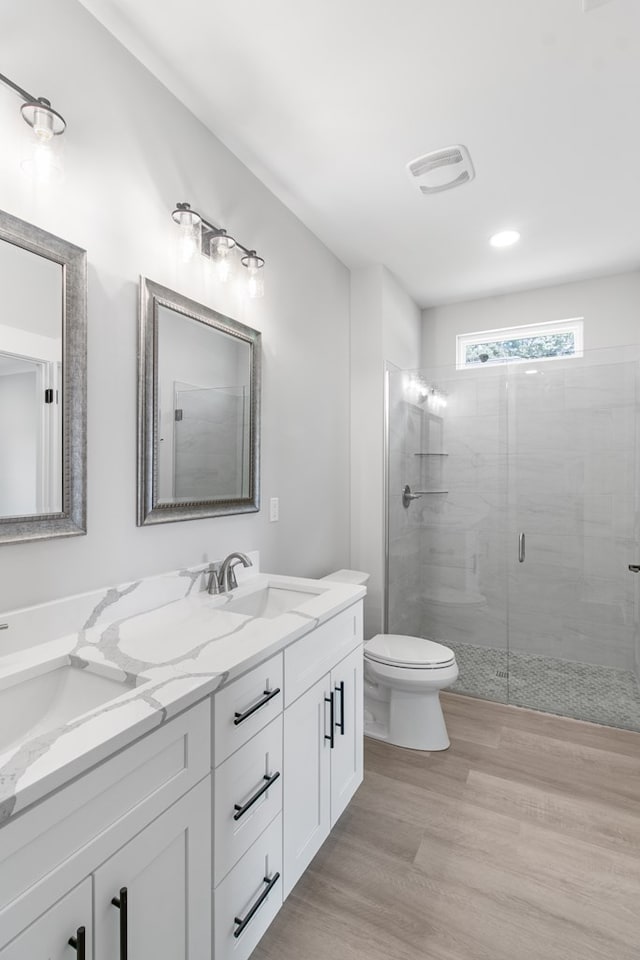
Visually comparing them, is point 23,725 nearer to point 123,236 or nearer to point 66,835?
point 66,835

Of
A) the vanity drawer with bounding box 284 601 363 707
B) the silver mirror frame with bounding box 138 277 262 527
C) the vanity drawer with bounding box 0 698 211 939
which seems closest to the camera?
the vanity drawer with bounding box 0 698 211 939

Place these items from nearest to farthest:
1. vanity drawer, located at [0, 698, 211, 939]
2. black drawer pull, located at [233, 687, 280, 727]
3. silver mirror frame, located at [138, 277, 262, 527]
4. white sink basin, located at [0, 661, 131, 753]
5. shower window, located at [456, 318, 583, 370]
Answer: vanity drawer, located at [0, 698, 211, 939] → white sink basin, located at [0, 661, 131, 753] → black drawer pull, located at [233, 687, 280, 727] → silver mirror frame, located at [138, 277, 262, 527] → shower window, located at [456, 318, 583, 370]

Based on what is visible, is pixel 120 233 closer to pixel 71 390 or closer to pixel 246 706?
pixel 71 390

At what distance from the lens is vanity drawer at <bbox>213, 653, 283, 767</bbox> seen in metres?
1.04

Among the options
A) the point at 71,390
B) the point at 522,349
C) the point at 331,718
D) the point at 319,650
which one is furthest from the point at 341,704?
the point at 522,349

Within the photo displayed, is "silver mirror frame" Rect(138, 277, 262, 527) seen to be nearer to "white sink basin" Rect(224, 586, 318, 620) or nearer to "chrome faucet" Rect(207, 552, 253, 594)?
"chrome faucet" Rect(207, 552, 253, 594)

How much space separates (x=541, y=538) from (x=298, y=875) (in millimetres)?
2210

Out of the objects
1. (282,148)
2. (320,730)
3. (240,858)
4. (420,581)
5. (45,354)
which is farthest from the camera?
(420,581)

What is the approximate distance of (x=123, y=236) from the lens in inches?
57.7

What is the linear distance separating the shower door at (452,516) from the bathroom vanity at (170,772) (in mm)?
1476

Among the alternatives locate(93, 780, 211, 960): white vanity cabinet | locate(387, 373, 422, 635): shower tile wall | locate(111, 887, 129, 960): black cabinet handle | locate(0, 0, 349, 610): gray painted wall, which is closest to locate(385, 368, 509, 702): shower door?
locate(387, 373, 422, 635): shower tile wall

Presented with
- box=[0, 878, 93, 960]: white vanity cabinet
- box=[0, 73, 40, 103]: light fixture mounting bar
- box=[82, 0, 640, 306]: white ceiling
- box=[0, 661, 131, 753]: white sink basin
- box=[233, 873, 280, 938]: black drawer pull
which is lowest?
box=[233, 873, 280, 938]: black drawer pull

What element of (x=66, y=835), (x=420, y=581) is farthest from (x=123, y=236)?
(x=420, y=581)

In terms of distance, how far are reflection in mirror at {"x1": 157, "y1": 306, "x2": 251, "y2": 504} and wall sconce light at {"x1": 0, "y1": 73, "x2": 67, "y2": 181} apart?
47cm
